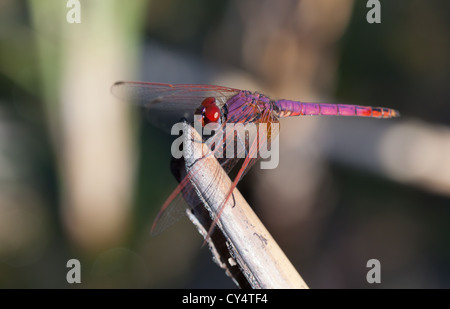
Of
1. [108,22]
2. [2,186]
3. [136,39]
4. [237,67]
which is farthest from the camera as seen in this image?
[237,67]

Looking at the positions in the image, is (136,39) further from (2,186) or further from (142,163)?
(2,186)

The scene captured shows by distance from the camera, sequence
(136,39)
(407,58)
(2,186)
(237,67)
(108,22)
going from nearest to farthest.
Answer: (108,22), (136,39), (2,186), (237,67), (407,58)

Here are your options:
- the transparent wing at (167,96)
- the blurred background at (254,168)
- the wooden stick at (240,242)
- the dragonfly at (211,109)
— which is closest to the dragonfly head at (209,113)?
the dragonfly at (211,109)

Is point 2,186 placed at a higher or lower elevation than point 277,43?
lower

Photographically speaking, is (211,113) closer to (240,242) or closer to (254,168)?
(240,242)

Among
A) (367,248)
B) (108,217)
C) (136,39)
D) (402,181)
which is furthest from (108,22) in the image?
(367,248)

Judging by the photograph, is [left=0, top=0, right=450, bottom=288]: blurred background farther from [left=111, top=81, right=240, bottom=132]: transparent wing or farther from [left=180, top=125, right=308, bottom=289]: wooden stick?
[left=180, top=125, right=308, bottom=289]: wooden stick
